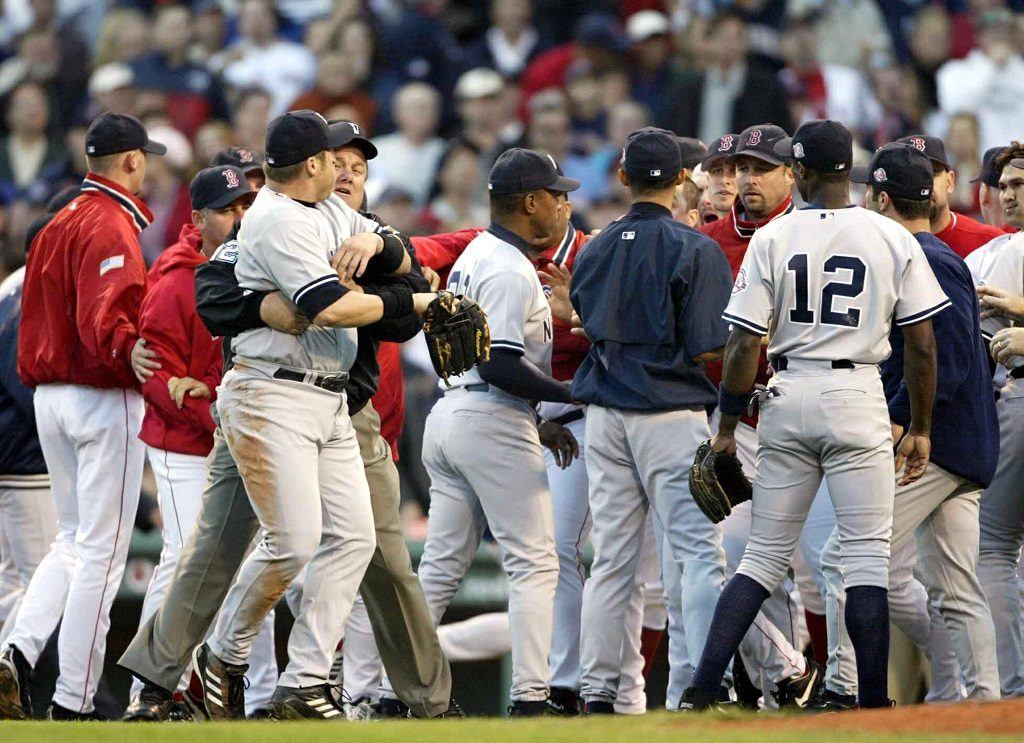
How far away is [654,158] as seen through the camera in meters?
5.66

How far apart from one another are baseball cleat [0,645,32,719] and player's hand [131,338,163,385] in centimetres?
118

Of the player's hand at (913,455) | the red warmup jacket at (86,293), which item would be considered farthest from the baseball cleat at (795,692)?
the red warmup jacket at (86,293)

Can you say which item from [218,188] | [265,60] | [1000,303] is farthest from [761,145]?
[265,60]

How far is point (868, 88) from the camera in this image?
36.9ft

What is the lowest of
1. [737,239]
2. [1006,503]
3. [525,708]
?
[525,708]

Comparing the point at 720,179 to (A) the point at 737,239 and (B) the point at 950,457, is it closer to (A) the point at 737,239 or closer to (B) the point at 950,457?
(A) the point at 737,239

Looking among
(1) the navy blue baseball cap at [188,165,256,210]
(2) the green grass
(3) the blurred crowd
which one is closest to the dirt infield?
(2) the green grass

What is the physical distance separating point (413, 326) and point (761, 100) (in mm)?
6485

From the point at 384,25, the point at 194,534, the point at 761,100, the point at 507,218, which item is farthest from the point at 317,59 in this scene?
the point at 194,534

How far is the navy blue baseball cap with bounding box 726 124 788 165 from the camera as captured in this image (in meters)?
6.07

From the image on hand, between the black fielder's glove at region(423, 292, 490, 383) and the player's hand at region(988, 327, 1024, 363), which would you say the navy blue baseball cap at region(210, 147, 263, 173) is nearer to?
the black fielder's glove at region(423, 292, 490, 383)

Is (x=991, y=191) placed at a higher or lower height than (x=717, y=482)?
higher

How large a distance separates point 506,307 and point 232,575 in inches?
55.4

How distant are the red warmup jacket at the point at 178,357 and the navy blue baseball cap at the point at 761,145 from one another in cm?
220
